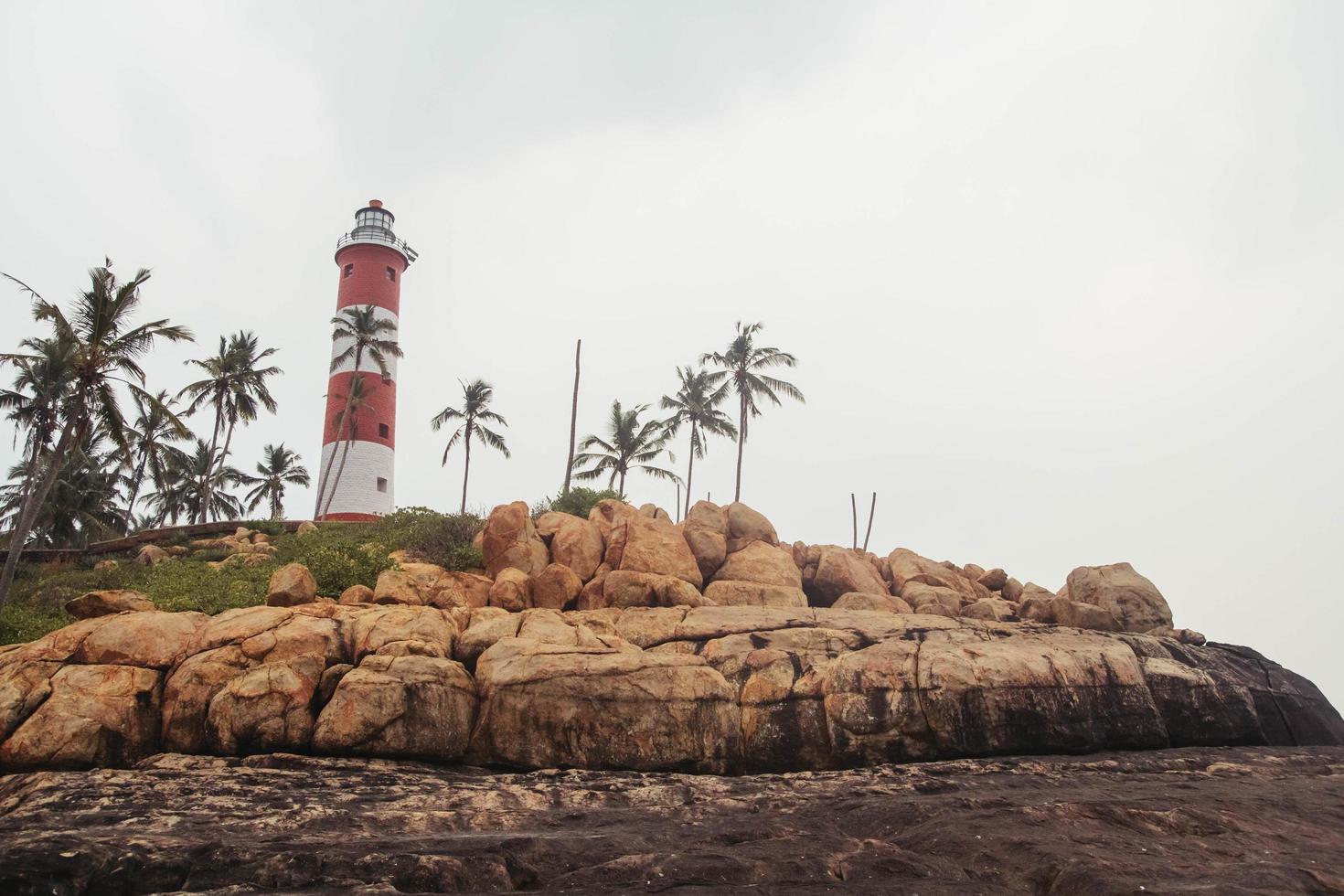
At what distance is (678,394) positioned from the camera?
48.2 m

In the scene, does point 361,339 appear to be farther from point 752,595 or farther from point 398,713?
point 398,713

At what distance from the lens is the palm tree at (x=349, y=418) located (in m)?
40.1

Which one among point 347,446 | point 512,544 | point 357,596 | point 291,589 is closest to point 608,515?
point 512,544

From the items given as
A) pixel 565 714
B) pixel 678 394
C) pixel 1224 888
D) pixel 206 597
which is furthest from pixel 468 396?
pixel 1224 888

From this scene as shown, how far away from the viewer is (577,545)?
70.9 ft

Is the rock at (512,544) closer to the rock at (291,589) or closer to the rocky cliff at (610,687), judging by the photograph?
the rocky cliff at (610,687)

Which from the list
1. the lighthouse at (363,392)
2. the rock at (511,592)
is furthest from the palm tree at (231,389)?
the rock at (511,592)

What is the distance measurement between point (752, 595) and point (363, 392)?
28.4 metres

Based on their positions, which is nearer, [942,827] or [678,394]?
[942,827]

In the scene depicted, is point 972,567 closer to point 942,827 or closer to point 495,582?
point 495,582

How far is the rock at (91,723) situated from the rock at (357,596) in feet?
14.2

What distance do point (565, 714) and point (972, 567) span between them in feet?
63.2

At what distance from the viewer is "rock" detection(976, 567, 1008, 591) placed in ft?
89.7

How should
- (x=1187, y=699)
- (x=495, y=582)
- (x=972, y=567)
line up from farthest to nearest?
(x=972, y=567), (x=495, y=582), (x=1187, y=699)
